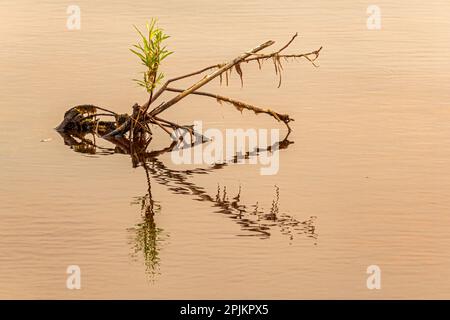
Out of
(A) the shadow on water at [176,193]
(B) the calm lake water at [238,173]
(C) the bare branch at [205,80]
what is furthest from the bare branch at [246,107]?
(A) the shadow on water at [176,193]

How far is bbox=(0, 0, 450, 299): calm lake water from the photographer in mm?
23969

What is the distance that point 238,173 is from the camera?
29.9 metres

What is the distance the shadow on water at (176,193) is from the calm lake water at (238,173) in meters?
0.05

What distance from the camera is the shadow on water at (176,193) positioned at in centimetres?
2583

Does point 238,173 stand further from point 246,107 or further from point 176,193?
point 246,107

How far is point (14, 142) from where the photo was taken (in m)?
32.1

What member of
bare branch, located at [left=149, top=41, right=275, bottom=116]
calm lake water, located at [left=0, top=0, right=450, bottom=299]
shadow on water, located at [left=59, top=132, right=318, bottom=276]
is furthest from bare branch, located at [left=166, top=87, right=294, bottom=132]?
shadow on water, located at [left=59, top=132, right=318, bottom=276]

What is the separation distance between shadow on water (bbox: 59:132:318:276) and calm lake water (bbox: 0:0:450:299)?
0.18 feet

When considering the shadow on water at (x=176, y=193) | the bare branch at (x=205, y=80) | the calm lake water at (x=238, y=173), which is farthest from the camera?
the bare branch at (x=205, y=80)

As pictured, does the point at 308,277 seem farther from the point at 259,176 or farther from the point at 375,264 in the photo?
the point at 259,176

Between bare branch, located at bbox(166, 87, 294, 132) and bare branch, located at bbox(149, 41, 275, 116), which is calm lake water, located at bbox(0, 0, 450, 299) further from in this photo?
bare branch, located at bbox(149, 41, 275, 116)

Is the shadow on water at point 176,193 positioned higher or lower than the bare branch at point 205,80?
lower

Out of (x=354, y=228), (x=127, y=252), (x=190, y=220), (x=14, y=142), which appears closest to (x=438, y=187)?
(x=354, y=228)

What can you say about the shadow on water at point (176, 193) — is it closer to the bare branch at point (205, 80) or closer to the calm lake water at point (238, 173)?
the calm lake water at point (238, 173)
